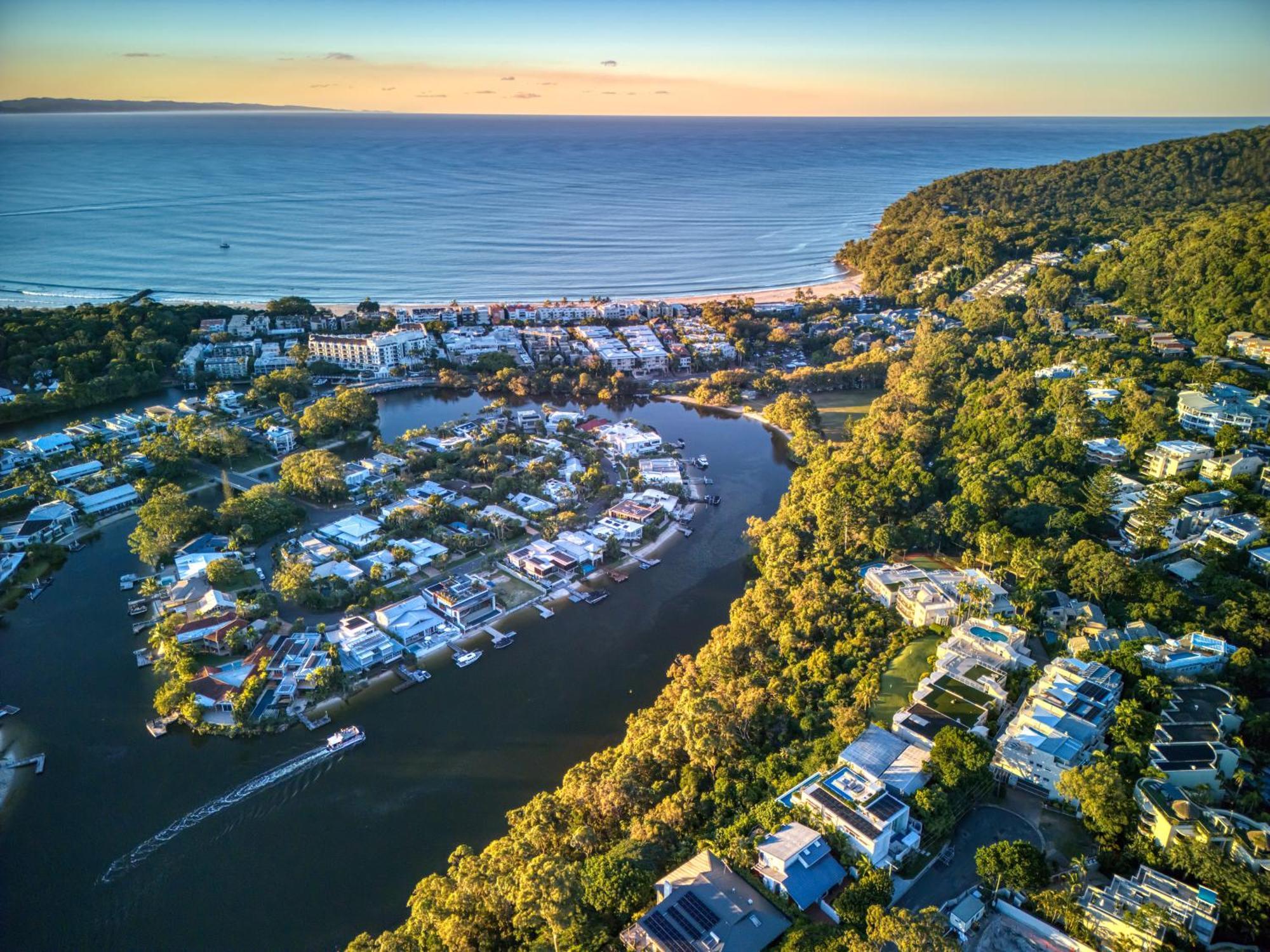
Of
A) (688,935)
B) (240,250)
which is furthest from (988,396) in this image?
(240,250)

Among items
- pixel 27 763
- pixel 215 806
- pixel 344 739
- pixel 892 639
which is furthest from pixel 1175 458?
pixel 27 763

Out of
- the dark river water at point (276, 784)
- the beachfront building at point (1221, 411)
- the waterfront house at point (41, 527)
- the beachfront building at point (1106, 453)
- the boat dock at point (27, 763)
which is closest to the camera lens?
the dark river water at point (276, 784)

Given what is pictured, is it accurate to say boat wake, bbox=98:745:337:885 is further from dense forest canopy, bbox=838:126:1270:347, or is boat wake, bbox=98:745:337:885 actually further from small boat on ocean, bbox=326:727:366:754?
dense forest canopy, bbox=838:126:1270:347

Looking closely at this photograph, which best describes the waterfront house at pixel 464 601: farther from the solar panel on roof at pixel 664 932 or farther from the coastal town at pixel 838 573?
the solar panel on roof at pixel 664 932

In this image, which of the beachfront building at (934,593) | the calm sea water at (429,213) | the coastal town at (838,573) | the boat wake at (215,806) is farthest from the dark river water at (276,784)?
the calm sea water at (429,213)

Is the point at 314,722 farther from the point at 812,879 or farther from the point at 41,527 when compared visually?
the point at 41,527
